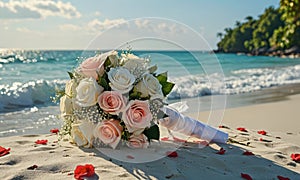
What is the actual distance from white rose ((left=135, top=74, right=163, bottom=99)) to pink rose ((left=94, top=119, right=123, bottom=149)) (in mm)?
383

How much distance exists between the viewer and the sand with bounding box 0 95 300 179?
2955mm

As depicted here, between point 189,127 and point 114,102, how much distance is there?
1.05 meters

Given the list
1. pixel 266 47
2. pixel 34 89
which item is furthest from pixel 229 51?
pixel 34 89

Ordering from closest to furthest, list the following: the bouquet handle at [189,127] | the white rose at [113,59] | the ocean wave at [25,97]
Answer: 1. the white rose at [113,59]
2. the bouquet handle at [189,127]
3. the ocean wave at [25,97]

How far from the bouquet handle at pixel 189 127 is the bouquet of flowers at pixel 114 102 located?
0.17 meters

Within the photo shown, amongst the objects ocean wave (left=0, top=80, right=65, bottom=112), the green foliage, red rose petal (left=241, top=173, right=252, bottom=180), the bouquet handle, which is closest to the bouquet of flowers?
the bouquet handle

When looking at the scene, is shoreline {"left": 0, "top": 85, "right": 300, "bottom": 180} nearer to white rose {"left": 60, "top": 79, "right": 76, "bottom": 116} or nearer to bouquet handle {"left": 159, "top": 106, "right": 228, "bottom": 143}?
bouquet handle {"left": 159, "top": 106, "right": 228, "bottom": 143}

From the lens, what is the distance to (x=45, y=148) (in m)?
3.54

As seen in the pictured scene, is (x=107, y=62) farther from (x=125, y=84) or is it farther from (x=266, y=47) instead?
(x=266, y=47)

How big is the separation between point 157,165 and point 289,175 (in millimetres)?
1236

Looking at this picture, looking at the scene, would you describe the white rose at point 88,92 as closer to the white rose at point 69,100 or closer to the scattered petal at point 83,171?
the white rose at point 69,100

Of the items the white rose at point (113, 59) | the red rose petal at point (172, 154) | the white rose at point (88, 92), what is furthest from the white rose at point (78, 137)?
the red rose petal at point (172, 154)

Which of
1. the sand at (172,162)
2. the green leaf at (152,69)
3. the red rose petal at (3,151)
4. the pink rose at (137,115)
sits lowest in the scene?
the sand at (172,162)

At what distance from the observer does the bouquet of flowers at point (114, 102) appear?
3.37m
